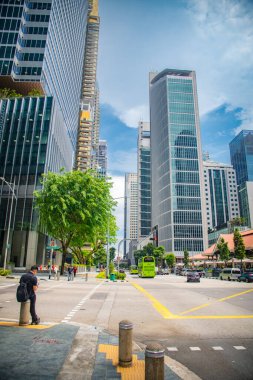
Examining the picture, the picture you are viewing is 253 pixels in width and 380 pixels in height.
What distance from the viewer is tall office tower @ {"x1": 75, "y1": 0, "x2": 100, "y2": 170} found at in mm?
110750

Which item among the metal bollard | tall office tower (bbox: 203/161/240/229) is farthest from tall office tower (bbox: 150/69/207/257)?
the metal bollard

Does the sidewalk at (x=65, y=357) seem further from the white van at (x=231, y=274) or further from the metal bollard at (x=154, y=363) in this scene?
the white van at (x=231, y=274)

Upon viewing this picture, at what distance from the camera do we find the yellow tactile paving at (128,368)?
4.49m

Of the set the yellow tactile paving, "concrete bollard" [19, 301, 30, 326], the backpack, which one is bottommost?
the yellow tactile paving

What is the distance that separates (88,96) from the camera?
132750 mm

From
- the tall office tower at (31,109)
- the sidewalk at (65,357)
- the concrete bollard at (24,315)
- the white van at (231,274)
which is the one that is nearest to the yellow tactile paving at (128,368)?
the sidewalk at (65,357)

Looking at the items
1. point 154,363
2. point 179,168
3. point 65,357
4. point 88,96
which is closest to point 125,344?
point 65,357

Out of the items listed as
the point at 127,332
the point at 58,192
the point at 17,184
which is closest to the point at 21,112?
the point at 17,184

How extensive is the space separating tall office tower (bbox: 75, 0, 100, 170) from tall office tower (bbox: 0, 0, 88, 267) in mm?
27904

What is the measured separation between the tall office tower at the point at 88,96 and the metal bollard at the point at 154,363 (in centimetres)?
10269

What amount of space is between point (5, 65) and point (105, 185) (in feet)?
138

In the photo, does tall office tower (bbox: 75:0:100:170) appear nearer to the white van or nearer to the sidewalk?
the white van

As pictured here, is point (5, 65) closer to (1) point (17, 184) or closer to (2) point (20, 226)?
(1) point (17, 184)

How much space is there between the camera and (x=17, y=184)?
45656 mm
